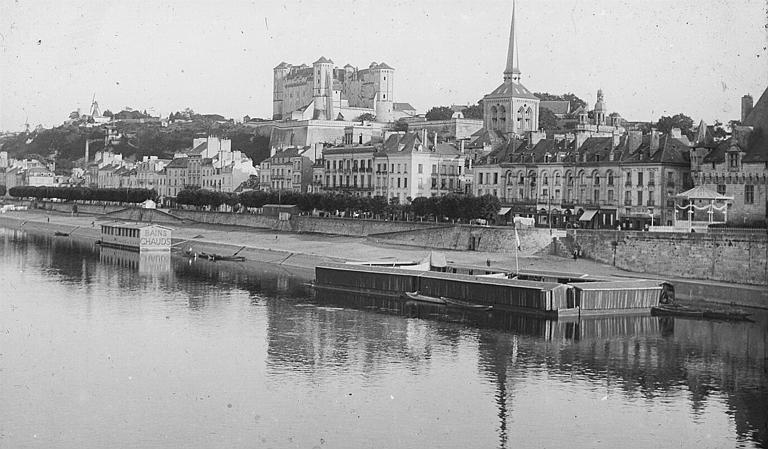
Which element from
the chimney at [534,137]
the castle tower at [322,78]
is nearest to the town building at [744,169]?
the chimney at [534,137]

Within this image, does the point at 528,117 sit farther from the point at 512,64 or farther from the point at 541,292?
the point at 541,292

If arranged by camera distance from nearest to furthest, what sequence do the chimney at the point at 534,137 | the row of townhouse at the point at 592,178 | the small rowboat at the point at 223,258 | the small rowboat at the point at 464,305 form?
the small rowboat at the point at 464,305, the row of townhouse at the point at 592,178, the small rowboat at the point at 223,258, the chimney at the point at 534,137

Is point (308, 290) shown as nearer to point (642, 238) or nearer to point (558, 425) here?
point (642, 238)

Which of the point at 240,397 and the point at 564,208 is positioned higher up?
the point at 564,208

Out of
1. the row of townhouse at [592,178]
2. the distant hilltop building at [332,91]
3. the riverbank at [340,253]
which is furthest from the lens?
the distant hilltop building at [332,91]

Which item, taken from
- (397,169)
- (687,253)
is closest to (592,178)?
(687,253)

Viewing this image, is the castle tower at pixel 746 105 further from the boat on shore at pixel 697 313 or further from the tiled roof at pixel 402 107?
the tiled roof at pixel 402 107

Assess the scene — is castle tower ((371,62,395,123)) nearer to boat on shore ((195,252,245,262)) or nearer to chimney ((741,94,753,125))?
boat on shore ((195,252,245,262))

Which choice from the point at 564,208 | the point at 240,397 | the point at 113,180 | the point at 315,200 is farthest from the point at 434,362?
the point at 113,180
